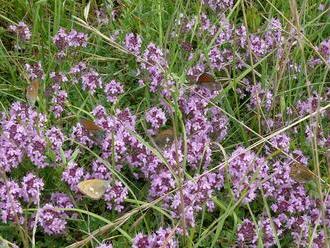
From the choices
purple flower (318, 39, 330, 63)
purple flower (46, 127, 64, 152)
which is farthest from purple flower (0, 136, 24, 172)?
purple flower (318, 39, 330, 63)

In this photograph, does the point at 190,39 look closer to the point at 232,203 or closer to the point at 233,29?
the point at 233,29

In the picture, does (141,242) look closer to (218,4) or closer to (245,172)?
(245,172)

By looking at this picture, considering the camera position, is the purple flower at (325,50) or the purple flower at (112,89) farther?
the purple flower at (325,50)

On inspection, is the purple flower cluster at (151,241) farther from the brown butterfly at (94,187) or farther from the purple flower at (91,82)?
→ the purple flower at (91,82)

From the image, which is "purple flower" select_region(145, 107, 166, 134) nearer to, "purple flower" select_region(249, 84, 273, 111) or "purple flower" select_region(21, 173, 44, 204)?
"purple flower" select_region(249, 84, 273, 111)

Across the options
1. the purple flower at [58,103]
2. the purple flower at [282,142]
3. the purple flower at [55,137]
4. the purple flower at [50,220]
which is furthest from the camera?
the purple flower at [58,103]

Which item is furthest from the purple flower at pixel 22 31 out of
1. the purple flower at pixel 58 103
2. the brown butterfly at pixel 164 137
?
Answer: the brown butterfly at pixel 164 137

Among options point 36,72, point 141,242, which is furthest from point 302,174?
point 36,72
